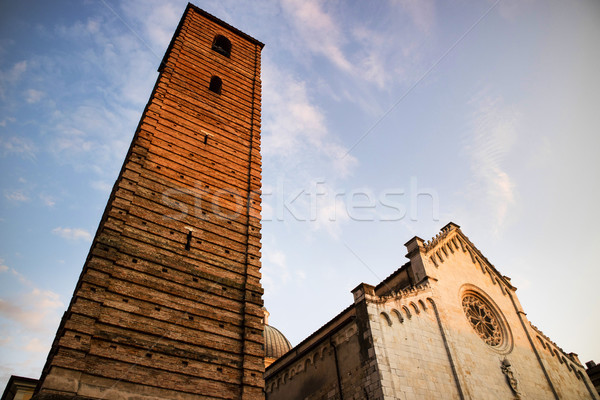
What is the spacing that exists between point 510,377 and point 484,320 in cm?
315

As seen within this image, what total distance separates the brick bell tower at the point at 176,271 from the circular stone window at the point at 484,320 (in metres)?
12.5

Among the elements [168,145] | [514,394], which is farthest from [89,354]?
[514,394]

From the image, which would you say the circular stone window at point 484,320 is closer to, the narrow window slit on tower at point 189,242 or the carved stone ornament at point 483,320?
the carved stone ornament at point 483,320

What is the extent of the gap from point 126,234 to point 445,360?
43.2 ft

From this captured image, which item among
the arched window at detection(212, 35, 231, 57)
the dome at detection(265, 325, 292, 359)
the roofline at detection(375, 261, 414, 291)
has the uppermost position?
the arched window at detection(212, 35, 231, 57)

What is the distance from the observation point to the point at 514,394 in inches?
723

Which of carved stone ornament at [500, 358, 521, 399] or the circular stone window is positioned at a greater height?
the circular stone window

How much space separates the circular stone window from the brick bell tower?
12544mm

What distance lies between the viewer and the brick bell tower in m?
9.64

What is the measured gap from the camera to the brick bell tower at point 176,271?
31.6 feet

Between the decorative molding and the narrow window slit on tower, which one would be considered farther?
the decorative molding

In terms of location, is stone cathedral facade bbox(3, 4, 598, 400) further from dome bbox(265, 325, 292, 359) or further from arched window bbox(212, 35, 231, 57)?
dome bbox(265, 325, 292, 359)

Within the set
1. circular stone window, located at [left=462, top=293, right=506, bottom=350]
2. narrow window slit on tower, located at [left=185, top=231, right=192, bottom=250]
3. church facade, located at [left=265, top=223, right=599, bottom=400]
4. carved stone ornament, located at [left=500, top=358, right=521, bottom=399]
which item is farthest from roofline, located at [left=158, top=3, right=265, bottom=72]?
carved stone ornament, located at [left=500, top=358, right=521, bottom=399]

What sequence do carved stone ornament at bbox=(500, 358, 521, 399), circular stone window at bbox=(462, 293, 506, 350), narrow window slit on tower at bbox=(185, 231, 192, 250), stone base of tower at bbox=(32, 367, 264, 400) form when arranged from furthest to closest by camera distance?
1. circular stone window at bbox=(462, 293, 506, 350)
2. carved stone ornament at bbox=(500, 358, 521, 399)
3. narrow window slit on tower at bbox=(185, 231, 192, 250)
4. stone base of tower at bbox=(32, 367, 264, 400)
